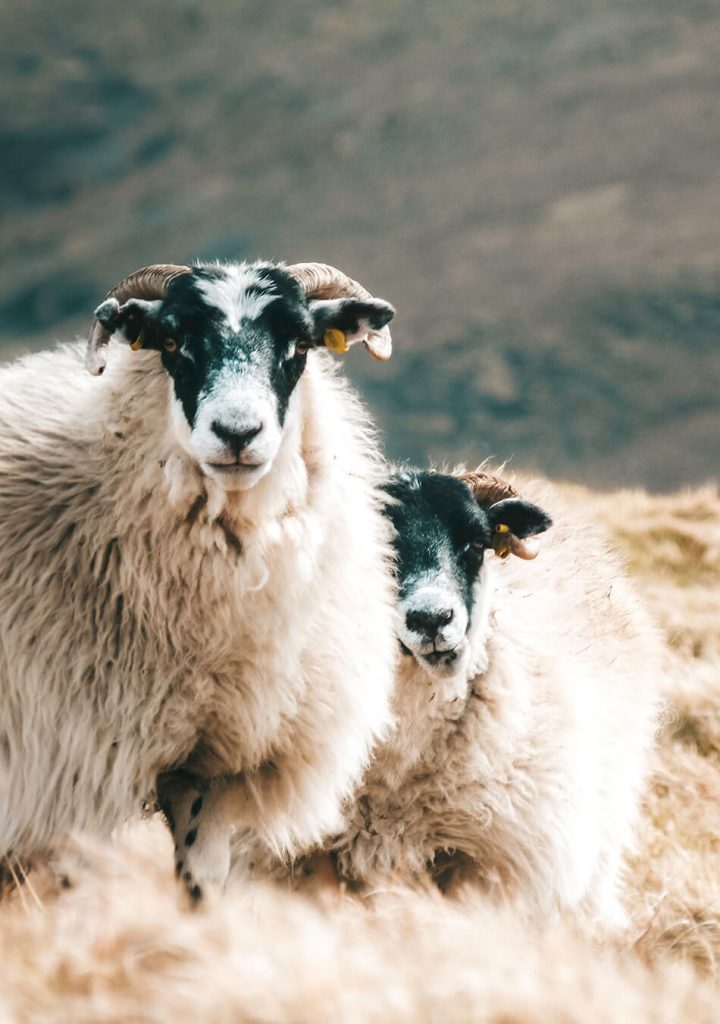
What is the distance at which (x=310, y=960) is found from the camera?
314 centimetres

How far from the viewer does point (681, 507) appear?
13.4 meters

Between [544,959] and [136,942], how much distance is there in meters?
1.03

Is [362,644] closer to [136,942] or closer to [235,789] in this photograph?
[235,789]

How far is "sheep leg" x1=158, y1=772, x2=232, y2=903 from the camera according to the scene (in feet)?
15.5

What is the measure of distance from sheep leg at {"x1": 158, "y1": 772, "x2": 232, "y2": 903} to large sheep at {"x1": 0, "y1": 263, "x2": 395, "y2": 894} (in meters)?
0.07

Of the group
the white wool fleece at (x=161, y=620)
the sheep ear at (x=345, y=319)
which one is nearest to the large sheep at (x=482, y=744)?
the white wool fleece at (x=161, y=620)

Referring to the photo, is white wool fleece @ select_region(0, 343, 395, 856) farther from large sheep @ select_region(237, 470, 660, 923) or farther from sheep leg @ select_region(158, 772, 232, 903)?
large sheep @ select_region(237, 470, 660, 923)

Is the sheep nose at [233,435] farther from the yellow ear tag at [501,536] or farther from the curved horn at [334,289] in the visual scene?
the yellow ear tag at [501,536]

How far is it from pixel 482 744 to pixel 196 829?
1491mm

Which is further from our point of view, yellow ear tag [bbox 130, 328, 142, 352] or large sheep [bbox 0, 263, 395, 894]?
yellow ear tag [bbox 130, 328, 142, 352]

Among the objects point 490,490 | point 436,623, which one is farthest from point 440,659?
point 490,490

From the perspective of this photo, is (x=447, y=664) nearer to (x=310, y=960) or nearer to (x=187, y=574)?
(x=187, y=574)

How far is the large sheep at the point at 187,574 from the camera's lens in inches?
183

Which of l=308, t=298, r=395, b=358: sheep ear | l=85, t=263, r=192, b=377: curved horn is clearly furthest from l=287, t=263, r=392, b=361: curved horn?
l=85, t=263, r=192, b=377: curved horn
